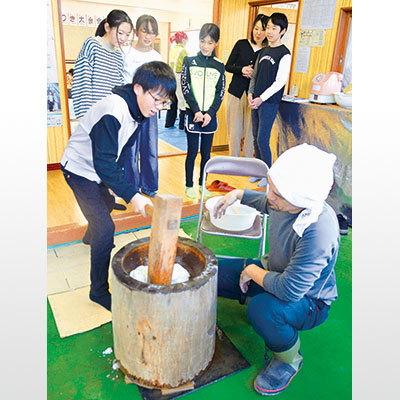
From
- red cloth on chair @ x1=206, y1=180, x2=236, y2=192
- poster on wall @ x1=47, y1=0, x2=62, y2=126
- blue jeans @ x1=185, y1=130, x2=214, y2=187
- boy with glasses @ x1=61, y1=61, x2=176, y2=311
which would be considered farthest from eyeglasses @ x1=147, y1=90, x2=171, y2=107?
poster on wall @ x1=47, y1=0, x2=62, y2=126

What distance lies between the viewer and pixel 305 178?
1.38 meters

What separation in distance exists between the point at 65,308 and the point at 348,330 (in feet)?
5.17

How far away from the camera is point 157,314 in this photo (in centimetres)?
138

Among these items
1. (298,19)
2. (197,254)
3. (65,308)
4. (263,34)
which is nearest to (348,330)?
(197,254)

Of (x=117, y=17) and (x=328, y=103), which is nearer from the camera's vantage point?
(x=117, y=17)

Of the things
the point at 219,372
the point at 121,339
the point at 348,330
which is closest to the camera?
the point at 121,339

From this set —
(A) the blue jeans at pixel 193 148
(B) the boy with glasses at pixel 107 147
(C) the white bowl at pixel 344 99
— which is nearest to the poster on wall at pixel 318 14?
(C) the white bowl at pixel 344 99

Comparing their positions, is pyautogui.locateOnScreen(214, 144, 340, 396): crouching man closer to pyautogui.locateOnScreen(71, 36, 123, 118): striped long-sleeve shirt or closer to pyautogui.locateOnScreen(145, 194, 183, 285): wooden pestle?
pyautogui.locateOnScreen(145, 194, 183, 285): wooden pestle

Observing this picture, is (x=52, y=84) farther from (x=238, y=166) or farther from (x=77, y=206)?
(x=238, y=166)

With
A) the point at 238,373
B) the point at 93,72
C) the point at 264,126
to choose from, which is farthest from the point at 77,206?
the point at 238,373

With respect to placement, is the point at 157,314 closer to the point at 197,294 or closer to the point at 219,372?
the point at 197,294

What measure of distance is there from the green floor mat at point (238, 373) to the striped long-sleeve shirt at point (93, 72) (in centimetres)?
163

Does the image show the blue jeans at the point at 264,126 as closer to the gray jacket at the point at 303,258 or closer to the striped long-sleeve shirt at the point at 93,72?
the striped long-sleeve shirt at the point at 93,72

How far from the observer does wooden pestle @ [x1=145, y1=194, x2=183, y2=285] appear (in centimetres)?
135
